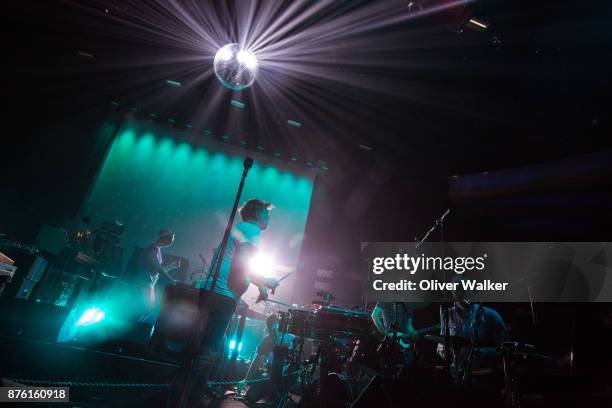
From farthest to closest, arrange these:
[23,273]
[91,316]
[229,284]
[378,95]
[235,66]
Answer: [235,66] < [378,95] < [91,316] < [23,273] < [229,284]

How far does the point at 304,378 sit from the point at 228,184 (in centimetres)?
650

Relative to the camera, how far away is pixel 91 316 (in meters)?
5.49

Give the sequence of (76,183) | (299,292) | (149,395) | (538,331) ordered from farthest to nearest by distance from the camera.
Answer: (299,292), (76,183), (538,331), (149,395)

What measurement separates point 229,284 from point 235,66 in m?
5.73

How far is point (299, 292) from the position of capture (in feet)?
29.3

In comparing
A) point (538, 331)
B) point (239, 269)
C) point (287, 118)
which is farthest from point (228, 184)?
point (538, 331)

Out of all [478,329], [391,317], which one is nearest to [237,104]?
[391,317]

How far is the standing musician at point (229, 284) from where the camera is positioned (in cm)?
252

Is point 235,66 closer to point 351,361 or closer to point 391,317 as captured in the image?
point 391,317

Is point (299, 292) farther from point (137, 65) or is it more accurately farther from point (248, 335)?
point (137, 65)

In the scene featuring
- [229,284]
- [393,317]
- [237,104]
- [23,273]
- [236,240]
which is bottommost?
[23,273]

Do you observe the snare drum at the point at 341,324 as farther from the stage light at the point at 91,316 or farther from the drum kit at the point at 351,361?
the stage light at the point at 91,316

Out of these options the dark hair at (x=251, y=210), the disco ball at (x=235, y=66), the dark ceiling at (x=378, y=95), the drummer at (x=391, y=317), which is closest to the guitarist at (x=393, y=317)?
the drummer at (x=391, y=317)

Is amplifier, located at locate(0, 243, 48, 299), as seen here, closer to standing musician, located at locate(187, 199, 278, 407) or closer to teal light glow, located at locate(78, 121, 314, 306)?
standing musician, located at locate(187, 199, 278, 407)
